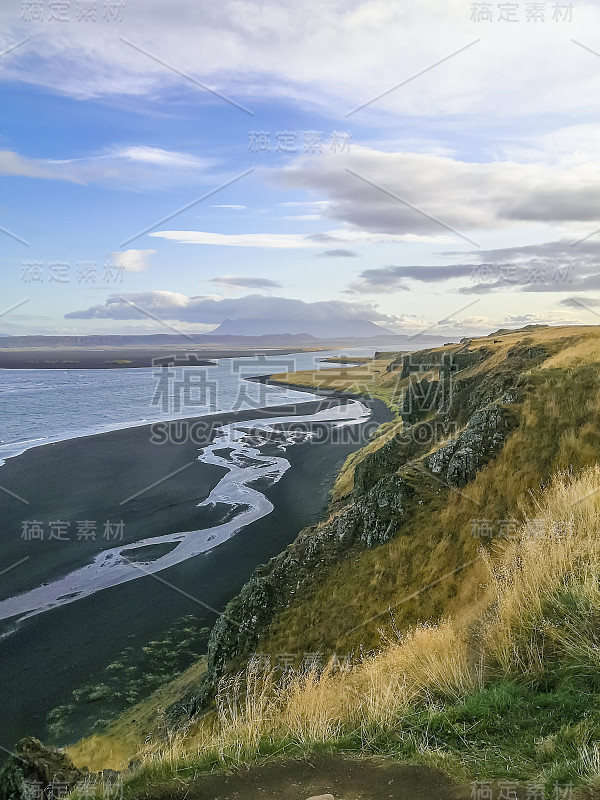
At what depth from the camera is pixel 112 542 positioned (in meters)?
30.5

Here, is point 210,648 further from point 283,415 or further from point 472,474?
point 283,415

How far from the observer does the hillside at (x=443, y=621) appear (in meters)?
6.02

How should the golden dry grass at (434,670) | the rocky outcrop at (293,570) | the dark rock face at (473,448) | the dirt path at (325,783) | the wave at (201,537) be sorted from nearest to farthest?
the dirt path at (325,783) < the golden dry grass at (434,670) < the rocky outcrop at (293,570) < the dark rock face at (473,448) < the wave at (201,537)

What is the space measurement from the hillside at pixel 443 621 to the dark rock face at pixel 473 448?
2.1 inches

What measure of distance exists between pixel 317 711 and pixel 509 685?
239cm

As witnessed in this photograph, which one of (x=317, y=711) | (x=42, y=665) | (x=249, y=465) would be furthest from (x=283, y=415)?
(x=317, y=711)

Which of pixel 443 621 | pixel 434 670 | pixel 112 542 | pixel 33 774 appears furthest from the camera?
pixel 112 542

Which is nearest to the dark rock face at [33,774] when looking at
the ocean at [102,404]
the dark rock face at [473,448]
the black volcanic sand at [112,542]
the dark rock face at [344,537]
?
the dark rock face at [344,537]

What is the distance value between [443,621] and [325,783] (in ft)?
20.8

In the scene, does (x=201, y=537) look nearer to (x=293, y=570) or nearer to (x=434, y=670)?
(x=293, y=570)

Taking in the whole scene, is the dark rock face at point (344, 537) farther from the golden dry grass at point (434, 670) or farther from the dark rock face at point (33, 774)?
the golden dry grass at point (434, 670)

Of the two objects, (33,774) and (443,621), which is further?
(443,621)

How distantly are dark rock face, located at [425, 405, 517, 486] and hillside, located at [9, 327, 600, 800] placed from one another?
5 cm

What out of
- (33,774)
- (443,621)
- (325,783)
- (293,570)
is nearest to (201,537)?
(293,570)
